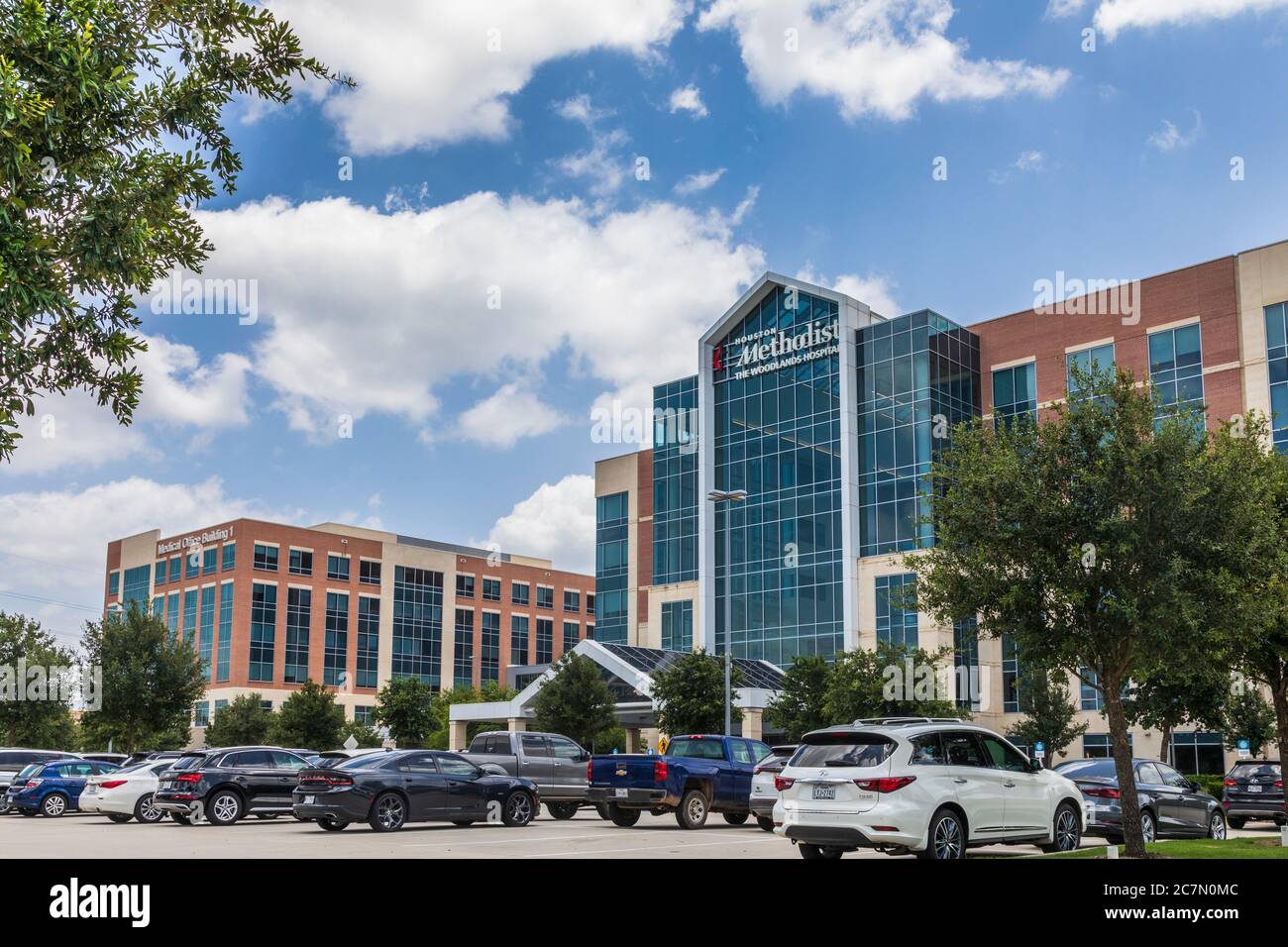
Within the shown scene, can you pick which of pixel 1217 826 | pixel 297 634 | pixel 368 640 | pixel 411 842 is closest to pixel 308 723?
pixel 411 842

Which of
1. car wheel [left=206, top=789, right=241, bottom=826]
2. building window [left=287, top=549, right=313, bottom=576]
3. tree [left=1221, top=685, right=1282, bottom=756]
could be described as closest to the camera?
car wheel [left=206, top=789, right=241, bottom=826]

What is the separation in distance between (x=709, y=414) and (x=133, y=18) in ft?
178

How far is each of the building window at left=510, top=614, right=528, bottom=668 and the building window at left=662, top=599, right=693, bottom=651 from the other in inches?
1828

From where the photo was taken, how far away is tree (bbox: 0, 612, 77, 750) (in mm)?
48812

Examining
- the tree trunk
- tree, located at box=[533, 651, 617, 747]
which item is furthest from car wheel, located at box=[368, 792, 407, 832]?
tree, located at box=[533, 651, 617, 747]

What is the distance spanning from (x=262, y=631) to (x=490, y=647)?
A: 23.4 metres

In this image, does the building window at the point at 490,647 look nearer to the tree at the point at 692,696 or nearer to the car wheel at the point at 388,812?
the tree at the point at 692,696

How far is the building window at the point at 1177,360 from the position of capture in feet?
169

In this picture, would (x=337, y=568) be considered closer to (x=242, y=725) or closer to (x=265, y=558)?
(x=265, y=558)

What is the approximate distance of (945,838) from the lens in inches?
570

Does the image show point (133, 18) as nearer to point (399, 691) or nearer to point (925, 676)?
point (925, 676)

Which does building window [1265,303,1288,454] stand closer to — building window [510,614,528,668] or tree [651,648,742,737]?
tree [651,648,742,737]

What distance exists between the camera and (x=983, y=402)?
58438 mm
